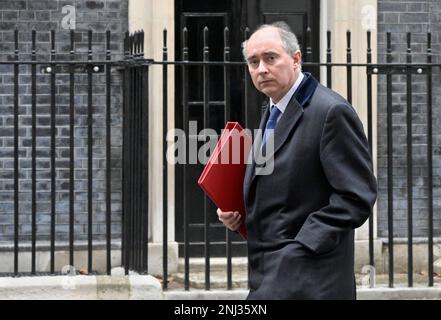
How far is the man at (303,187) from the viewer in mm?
3307

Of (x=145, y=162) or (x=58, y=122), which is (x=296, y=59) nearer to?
(x=145, y=162)

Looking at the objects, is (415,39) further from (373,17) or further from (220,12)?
(220,12)

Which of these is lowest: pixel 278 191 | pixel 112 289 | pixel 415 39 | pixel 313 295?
pixel 112 289

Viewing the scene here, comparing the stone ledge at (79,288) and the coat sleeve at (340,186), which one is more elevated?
the coat sleeve at (340,186)

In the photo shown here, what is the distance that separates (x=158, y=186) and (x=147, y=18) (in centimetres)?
144

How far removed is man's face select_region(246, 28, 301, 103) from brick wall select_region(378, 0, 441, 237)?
16.4 ft

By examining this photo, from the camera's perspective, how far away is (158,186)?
8.10 meters

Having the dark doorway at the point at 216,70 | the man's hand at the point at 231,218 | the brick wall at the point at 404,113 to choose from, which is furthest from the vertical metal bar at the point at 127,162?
the man's hand at the point at 231,218

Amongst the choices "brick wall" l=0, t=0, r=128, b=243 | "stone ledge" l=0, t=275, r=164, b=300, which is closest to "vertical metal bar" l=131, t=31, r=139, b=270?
"stone ledge" l=0, t=275, r=164, b=300

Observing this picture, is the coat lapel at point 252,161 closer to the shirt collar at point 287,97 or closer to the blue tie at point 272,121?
the blue tie at point 272,121

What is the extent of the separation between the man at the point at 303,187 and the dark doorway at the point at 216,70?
4.73 m

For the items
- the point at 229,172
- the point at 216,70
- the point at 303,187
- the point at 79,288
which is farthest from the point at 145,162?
the point at 303,187

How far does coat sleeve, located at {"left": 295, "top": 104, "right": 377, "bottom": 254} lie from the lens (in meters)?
3.29
